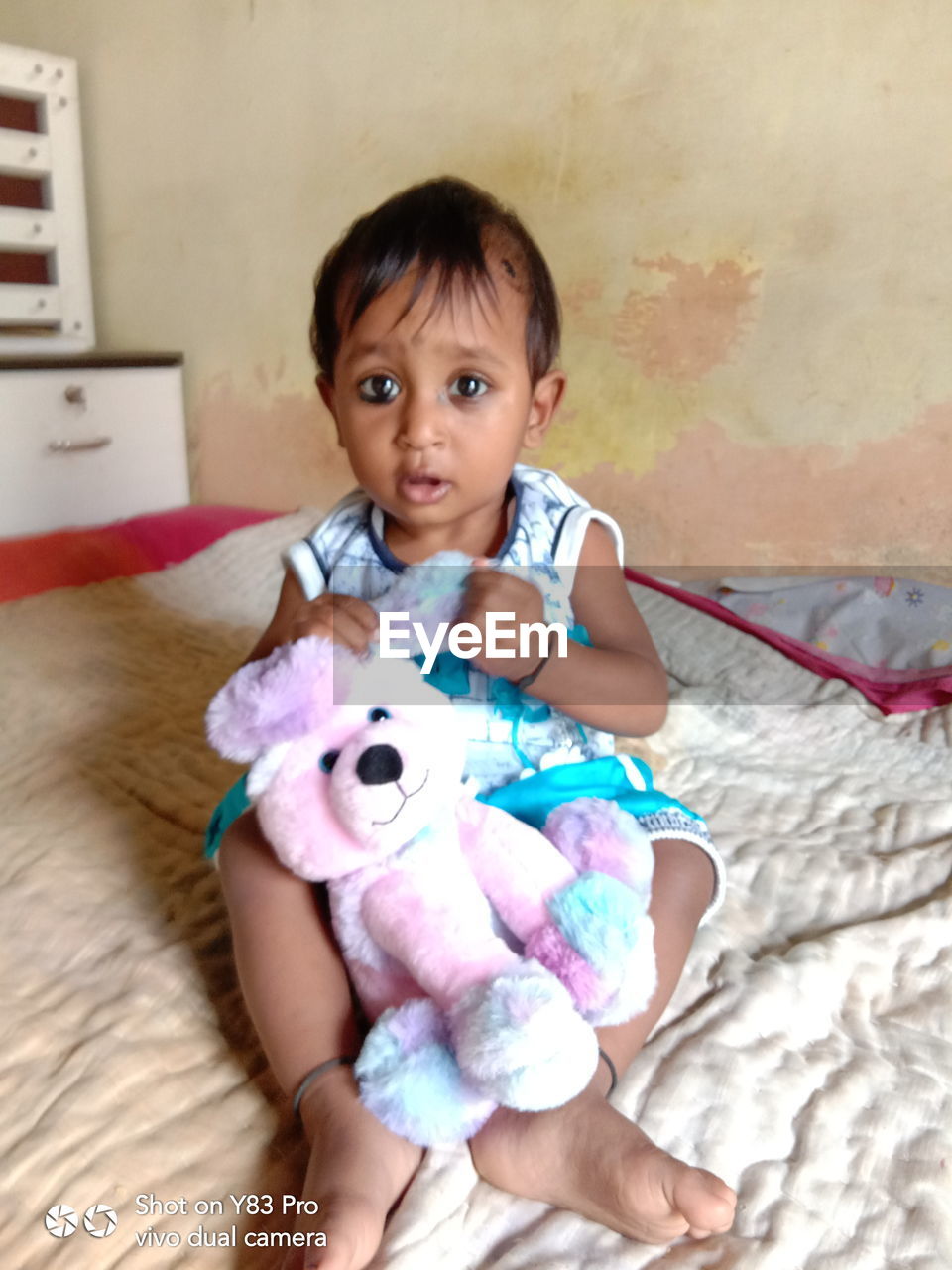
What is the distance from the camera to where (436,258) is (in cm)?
72

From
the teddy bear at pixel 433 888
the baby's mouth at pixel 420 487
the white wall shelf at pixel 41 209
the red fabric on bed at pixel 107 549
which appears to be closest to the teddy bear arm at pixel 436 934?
the teddy bear at pixel 433 888

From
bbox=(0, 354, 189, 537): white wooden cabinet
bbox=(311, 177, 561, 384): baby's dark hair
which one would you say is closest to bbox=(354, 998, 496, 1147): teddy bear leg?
bbox=(311, 177, 561, 384): baby's dark hair

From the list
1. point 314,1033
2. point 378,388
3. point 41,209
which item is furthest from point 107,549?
point 314,1033

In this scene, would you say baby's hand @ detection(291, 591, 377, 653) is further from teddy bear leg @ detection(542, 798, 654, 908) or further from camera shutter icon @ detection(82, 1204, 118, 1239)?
camera shutter icon @ detection(82, 1204, 118, 1239)

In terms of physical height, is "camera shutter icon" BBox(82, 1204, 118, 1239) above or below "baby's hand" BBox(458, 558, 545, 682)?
below

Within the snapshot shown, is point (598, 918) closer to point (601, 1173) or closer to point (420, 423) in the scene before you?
point (601, 1173)

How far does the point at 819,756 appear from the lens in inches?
43.4

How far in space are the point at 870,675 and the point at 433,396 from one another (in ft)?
2.64

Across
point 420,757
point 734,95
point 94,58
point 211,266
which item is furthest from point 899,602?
point 94,58

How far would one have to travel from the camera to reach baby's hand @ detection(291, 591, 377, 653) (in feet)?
2.14

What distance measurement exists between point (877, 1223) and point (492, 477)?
535mm

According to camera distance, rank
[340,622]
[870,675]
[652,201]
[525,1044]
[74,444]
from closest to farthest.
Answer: [525,1044], [340,622], [870,675], [652,201], [74,444]

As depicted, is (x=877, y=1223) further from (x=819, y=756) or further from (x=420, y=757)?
(x=819, y=756)

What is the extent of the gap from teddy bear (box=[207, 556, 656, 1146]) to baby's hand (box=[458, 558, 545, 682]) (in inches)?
2.1
